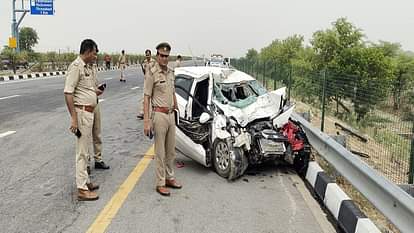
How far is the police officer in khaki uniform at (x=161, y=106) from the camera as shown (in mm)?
5234

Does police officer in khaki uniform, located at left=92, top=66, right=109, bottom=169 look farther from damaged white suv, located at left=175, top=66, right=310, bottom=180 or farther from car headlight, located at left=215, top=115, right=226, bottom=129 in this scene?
car headlight, located at left=215, top=115, right=226, bottom=129

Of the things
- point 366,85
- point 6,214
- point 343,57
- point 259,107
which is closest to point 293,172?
point 259,107

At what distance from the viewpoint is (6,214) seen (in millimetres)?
4590

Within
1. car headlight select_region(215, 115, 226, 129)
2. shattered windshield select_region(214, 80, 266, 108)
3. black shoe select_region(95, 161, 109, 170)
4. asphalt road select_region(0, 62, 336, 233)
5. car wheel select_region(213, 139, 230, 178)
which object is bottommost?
asphalt road select_region(0, 62, 336, 233)

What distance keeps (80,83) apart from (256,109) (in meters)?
2.78

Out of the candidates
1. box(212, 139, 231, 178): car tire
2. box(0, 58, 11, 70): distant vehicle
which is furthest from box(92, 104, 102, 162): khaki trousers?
box(0, 58, 11, 70): distant vehicle

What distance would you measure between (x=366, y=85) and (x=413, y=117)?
7.99 ft

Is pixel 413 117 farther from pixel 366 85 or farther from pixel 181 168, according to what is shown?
pixel 181 168

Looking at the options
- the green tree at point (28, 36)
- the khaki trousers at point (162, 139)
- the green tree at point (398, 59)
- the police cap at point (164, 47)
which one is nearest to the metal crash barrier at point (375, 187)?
the khaki trousers at point (162, 139)

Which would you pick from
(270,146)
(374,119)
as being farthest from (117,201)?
(374,119)

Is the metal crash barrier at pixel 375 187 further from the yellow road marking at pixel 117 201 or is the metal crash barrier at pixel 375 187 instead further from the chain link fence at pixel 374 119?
the yellow road marking at pixel 117 201

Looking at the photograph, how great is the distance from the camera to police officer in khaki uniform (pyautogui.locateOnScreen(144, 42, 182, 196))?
523 cm

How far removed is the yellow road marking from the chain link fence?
3.04 meters

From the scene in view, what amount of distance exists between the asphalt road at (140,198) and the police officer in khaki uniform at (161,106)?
15.9 inches
